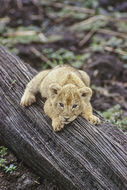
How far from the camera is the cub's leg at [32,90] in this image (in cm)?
570

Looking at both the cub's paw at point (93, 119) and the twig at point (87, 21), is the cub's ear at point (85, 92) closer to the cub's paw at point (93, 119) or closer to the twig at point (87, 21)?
the cub's paw at point (93, 119)

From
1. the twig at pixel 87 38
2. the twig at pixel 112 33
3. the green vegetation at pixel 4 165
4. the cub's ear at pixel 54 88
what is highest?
the cub's ear at pixel 54 88

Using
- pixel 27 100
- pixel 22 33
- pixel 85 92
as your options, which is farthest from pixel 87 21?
pixel 85 92

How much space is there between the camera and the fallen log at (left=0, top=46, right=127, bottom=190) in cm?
486

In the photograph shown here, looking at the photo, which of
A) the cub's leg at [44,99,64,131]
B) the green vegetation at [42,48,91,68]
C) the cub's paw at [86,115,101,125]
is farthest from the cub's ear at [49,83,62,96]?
the green vegetation at [42,48,91,68]

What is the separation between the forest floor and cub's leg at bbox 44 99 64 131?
6.09 feet

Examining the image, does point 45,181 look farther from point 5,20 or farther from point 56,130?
point 5,20

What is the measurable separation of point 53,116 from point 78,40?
664cm

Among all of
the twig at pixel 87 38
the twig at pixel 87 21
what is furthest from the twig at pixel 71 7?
the twig at pixel 87 38

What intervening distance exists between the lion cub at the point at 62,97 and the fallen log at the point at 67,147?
148 mm

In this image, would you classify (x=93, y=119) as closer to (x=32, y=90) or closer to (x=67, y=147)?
(x=67, y=147)

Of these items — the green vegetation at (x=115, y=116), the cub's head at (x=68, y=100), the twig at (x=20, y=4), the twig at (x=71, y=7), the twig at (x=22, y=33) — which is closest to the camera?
the cub's head at (x=68, y=100)

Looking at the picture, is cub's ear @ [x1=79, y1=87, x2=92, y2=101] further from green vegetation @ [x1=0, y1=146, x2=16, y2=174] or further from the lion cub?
green vegetation @ [x1=0, y1=146, x2=16, y2=174]

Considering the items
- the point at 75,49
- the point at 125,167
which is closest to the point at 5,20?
the point at 75,49
